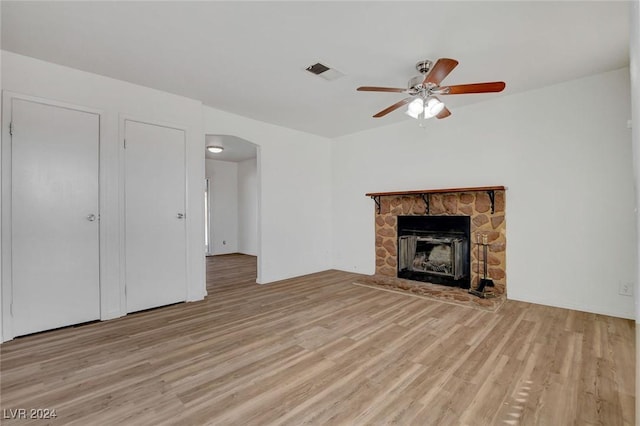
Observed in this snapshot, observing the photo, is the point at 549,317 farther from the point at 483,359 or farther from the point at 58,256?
the point at 58,256

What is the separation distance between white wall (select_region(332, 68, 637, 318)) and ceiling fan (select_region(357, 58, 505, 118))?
1.24 m

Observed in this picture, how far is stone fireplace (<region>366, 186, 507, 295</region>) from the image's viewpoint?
3740 millimetres

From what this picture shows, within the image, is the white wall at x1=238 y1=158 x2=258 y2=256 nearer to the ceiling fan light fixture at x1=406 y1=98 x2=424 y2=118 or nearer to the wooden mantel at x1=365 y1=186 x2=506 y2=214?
the wooden mantel at x1=365 y1=186 x2=506 y2=214

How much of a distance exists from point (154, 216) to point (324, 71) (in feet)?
8.35

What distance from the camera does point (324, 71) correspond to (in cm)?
292

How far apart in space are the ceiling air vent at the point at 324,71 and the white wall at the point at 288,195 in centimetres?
179

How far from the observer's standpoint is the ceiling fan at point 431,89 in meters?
2.27

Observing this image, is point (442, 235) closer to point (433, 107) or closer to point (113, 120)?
point (433, 107)

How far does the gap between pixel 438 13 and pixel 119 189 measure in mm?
3457

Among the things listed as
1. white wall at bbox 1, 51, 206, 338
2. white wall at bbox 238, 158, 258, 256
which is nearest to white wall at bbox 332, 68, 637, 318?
white wall at bbox 1, 51, 206, 338

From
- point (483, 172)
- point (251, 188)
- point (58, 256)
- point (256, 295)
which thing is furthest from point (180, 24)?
point (251, 188)

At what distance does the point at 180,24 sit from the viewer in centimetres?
219

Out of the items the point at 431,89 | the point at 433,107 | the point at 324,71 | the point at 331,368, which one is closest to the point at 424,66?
the point at 431,89

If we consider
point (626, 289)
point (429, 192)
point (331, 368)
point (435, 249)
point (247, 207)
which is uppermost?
point (429, 192)
